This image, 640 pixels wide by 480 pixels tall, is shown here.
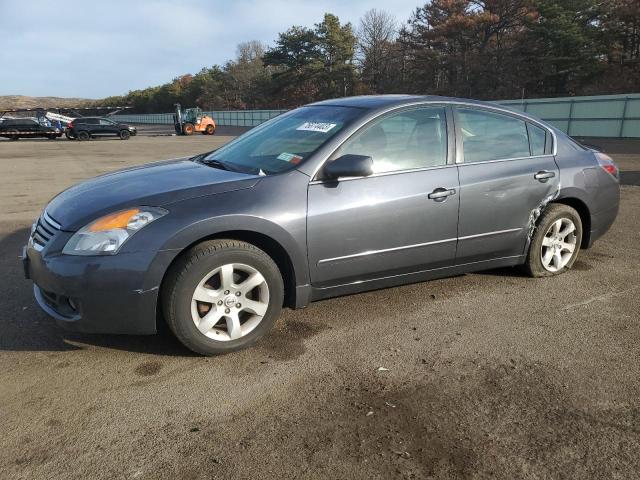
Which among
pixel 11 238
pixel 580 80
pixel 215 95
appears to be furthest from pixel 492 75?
pixel 215 95

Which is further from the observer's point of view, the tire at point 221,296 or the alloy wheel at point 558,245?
the alloy wheel at point 558,245

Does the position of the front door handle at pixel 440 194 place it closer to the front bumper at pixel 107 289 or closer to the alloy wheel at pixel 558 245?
the alloy wheel at pixel 558 245

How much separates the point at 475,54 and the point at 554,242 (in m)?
43.4

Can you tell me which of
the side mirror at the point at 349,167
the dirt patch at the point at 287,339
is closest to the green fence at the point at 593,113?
the side mirror at the point at 349,167

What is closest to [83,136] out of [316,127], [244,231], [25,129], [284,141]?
[25,129]

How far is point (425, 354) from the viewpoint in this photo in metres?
3.11

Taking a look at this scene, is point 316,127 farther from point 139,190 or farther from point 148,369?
point 148,369

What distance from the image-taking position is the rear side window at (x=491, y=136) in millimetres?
3902

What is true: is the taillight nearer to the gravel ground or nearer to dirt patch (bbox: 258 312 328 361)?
the gravel ground

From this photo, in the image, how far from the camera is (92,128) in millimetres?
32594

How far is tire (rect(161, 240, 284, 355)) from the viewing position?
114 inches

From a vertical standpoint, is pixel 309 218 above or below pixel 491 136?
below

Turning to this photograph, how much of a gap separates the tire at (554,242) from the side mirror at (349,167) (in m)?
1.81

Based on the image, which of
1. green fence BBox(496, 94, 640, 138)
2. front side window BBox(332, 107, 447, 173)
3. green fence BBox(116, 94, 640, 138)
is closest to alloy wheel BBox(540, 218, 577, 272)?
front side window BBox(332, 107, 447, 173)
